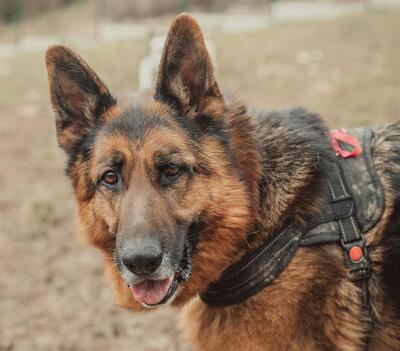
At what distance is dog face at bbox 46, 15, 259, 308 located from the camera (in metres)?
3.07

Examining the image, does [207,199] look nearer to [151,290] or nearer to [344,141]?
[151,290]

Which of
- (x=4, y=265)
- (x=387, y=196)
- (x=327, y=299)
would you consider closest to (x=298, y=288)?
(x=327, y=299)

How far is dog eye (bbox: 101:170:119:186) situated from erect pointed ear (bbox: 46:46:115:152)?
0.35 m

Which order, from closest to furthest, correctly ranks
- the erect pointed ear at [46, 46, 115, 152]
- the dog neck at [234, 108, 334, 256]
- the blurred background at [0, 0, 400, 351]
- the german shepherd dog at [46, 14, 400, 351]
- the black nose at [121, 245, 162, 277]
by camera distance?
1. the black nose at [121, 245, 162, 277]
2. the german shepherd dog at [46, 14, 400, 351]
3. the dog neck at [234, 108, 334, 256]
4. the erect pointed ear at [46, 46, 115, 152]
5. the blurred background at [0, 0, 400, 351]

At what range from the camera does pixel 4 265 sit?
572 cm

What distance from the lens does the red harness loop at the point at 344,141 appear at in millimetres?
3254

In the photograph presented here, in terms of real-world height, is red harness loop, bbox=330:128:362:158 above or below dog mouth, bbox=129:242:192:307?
above

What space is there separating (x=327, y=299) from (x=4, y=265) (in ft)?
12.2

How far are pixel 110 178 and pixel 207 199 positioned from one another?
561 mm

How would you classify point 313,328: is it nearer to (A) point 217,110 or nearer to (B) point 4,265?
(A) point 217,110

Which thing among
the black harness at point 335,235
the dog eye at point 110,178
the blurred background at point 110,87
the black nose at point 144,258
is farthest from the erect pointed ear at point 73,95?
the black harness at point 335,235

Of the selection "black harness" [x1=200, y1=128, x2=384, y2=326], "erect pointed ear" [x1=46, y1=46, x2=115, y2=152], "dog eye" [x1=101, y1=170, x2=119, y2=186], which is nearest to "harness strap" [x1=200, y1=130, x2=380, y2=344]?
"black harness" [x1=200, y1=128, x2=384, y2=326]

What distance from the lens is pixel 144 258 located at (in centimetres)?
287

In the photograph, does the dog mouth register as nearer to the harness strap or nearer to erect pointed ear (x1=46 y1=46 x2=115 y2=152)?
the harness strap
